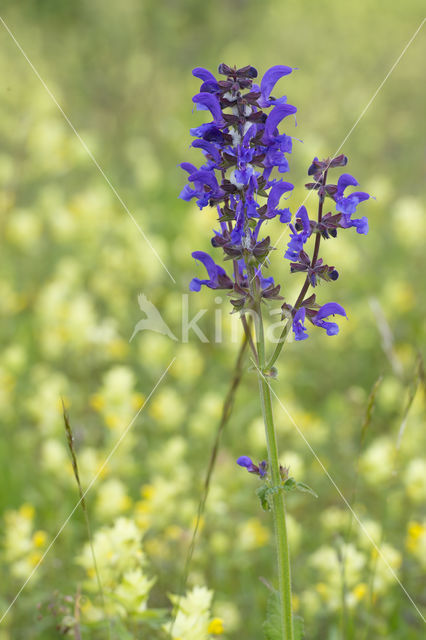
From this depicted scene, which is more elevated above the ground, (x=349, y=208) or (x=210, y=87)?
(x=210, y=87)

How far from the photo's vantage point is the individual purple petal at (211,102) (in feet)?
5.04

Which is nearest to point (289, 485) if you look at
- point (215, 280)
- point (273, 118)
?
point (215, 280)

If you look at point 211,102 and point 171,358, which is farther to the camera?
point 171,358

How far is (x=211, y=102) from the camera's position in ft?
5.08

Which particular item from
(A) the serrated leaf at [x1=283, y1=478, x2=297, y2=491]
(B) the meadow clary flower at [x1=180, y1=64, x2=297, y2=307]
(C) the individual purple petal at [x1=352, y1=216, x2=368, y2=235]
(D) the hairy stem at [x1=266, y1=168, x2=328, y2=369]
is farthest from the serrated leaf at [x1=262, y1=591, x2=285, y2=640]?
(C) the individual purple petal at [x1=352, y1=216, x2=368, y2=235]

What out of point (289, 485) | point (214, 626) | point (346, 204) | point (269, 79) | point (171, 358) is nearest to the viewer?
point (289, 485)

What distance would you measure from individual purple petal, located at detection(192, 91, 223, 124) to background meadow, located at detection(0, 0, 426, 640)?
2.73 ft

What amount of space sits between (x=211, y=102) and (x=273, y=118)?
0.56 ft

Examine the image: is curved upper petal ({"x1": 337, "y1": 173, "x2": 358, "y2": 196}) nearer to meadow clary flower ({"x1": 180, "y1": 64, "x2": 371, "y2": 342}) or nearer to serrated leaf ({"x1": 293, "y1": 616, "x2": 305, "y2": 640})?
meadow clary flower ({"x1": 180, "y1": 64, "x2": 371, "y2": 342})

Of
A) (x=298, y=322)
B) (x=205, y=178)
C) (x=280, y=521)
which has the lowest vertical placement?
(x=280, y=521)

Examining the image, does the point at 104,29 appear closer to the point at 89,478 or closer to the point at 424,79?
the point at 424,79

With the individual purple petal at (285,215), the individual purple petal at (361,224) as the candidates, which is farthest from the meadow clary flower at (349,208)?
the individual purple petal at (285,215)

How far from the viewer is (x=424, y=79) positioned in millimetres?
7699

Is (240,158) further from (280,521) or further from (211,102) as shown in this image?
(280,521)
